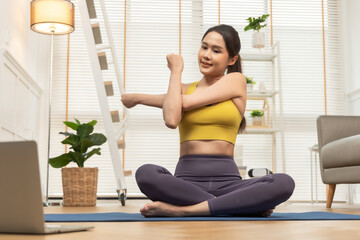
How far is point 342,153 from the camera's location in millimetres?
3090

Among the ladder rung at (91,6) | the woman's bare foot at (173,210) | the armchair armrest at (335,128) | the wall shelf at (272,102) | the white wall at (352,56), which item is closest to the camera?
the woman's bare foot at (173,210)

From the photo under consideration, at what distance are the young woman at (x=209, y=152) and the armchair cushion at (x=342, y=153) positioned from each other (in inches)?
48.3

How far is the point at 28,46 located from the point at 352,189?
3586mm

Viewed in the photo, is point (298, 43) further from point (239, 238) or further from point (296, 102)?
point (239, 238)

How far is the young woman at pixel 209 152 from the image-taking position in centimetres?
175

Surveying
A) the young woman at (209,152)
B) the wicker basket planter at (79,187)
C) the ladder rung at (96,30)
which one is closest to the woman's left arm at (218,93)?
the young woman at (209,152)

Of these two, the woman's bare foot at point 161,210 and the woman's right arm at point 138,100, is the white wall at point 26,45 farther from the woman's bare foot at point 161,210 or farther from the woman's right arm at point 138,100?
the woman's bare foot at point 161,210

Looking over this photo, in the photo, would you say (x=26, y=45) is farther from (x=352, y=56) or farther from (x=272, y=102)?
(x=352, y=56)

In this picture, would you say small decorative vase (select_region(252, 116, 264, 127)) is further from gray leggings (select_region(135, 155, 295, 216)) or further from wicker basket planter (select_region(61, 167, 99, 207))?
gray leggings (select_region(135, 155, 295, 216))

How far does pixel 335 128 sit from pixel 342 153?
0.34 meters

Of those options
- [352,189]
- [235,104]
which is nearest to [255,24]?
[352,189]

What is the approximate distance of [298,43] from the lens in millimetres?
5570

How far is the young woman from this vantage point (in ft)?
5.75

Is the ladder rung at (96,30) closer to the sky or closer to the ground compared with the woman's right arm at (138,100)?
closer to the sky
